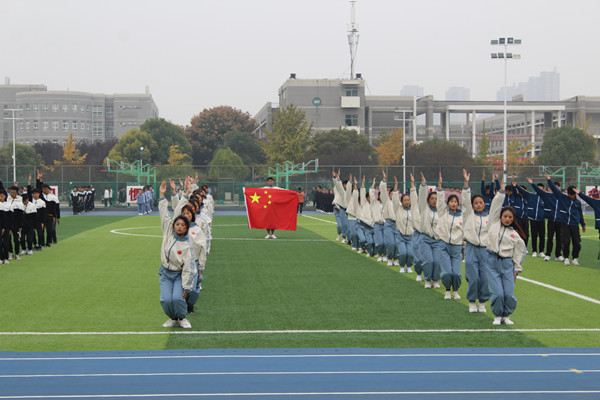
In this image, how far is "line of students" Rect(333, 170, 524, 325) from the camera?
10.4 m

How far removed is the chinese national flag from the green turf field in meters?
5.54

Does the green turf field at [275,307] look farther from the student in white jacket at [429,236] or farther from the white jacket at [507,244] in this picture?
the white jacket at [507,244]

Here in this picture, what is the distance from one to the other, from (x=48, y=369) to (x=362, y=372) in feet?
11.8

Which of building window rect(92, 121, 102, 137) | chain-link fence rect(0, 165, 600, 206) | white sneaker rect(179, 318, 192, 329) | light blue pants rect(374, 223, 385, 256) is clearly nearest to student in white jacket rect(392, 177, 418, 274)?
light blue pants rect(374, 223, 385, 256)

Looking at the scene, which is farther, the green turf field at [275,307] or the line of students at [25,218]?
the line of students at [25,218]

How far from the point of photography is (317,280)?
15.6 metres

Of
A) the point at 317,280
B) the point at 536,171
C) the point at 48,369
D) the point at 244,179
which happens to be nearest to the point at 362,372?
the point at 48,369

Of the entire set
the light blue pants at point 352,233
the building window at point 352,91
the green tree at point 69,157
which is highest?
the building window at point 352,91

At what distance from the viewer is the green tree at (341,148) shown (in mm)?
76125

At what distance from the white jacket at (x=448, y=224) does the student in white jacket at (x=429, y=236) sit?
1.27 ft

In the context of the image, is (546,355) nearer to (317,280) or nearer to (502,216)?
(502,216)

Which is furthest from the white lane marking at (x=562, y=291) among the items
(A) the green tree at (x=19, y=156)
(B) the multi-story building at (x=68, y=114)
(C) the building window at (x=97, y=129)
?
(C) the building window at (x=97, y=129)

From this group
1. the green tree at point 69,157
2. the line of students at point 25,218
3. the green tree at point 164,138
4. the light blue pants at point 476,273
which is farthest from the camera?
the green tree at point 164,138

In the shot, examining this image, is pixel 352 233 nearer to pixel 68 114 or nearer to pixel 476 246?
pixel 476 246
